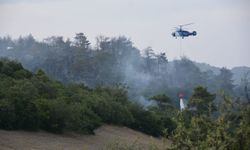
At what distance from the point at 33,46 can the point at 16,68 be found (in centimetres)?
6149

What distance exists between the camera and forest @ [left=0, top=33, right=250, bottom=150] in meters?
9.55

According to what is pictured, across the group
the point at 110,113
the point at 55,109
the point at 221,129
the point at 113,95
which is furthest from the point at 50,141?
the point at 113,95

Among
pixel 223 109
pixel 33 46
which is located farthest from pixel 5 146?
pixel 33 46

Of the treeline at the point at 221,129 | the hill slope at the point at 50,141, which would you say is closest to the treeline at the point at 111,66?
the hill slope at the point at 50,141

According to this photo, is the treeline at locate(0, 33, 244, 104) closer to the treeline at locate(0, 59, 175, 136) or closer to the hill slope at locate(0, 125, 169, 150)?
the treeline at locate(0, 59, 175, 136)

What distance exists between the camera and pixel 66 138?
26.0 meters

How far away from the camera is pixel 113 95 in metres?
43.2

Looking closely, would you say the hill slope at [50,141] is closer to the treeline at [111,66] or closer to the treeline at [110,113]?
the treeline at [110,113]

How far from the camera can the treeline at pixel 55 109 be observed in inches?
984

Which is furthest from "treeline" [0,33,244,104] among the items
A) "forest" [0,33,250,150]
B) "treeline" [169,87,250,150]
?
"treeline" [169,87,250,150]

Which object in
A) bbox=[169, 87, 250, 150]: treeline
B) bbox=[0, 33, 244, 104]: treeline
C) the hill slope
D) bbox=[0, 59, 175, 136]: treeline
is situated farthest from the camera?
bbox=[0, 33, 244, 104]: treeline

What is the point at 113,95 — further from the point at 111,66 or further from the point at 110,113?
the point at 111,66

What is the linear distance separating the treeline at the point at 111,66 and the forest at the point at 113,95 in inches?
6.1

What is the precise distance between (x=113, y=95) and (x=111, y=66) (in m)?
44.0
